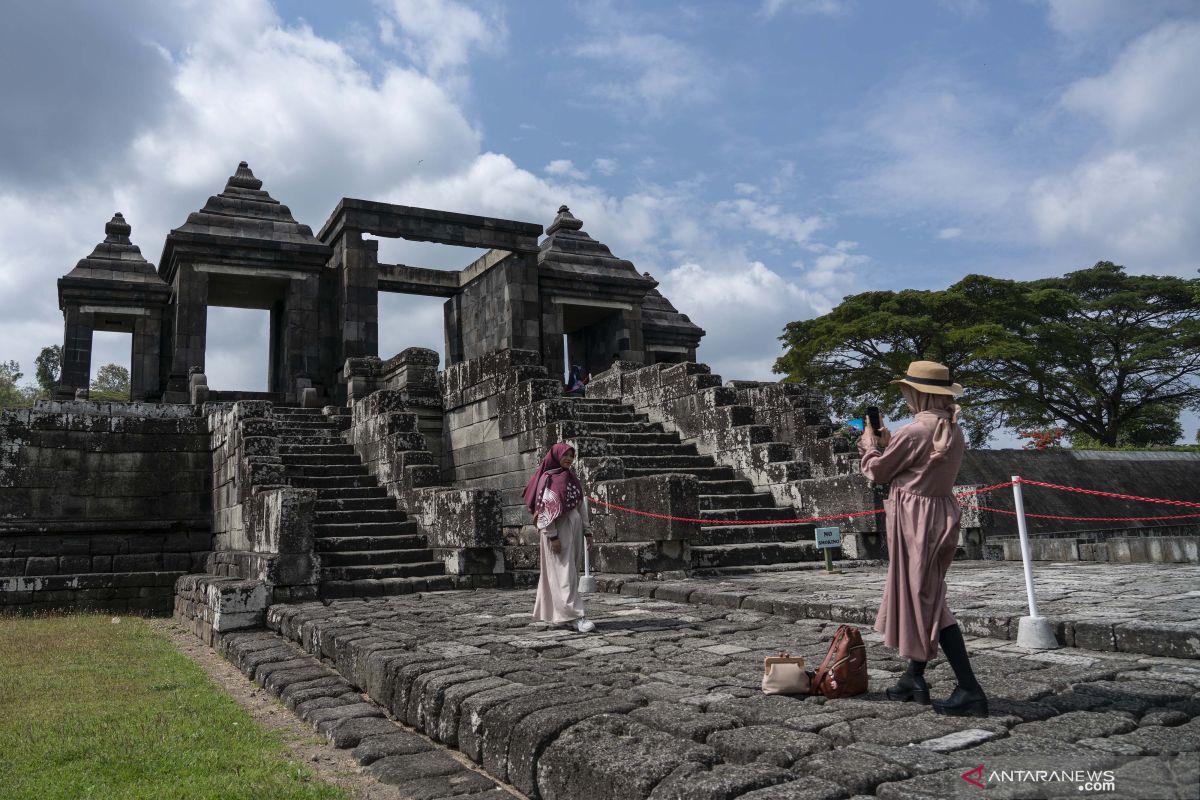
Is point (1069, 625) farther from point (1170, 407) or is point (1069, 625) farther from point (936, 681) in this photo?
point (1170, 407)

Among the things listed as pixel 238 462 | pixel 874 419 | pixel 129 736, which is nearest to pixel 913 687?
pixel 874 419

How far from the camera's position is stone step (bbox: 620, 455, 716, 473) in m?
12.2

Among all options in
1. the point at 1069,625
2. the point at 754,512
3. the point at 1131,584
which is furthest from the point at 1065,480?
the point at 1069,625

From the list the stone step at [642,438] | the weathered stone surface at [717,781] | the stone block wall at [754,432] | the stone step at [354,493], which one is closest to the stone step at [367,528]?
the stone step at [354,493]

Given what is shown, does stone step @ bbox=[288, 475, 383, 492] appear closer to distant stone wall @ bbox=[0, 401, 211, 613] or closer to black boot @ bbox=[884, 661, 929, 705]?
distant stone wall @ bbox=[0, 401, 211, 613]

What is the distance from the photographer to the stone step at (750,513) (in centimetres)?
1119

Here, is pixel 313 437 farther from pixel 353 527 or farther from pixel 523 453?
pixel 523 453

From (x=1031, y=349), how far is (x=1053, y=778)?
27305mm

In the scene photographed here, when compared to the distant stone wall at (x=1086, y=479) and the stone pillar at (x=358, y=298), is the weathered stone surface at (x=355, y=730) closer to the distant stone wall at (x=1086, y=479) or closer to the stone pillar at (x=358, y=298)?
the distant stone wall at (x=1086, y=479)

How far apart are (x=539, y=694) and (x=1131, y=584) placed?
5799 mm

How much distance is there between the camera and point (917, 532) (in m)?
3.79

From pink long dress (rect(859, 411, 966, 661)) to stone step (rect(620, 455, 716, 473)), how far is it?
7.98 meters

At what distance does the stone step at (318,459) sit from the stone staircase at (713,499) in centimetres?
338

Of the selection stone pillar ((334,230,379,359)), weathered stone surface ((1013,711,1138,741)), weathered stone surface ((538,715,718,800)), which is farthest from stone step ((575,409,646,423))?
weathered stone surface ((1013,711,1138,741))
